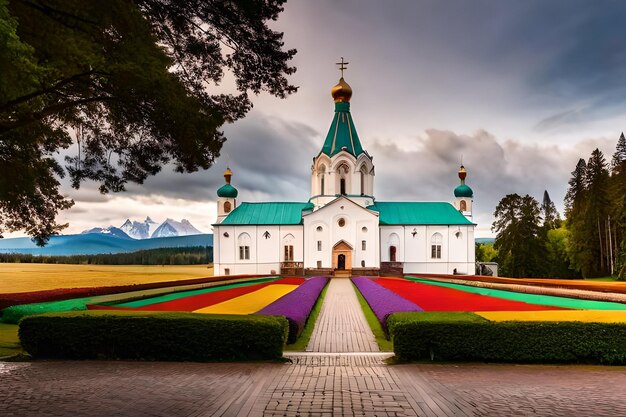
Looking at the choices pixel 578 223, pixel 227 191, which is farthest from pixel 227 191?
pixel 578 223

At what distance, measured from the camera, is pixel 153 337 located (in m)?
10.9

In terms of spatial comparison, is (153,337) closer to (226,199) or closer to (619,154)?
(226,199)

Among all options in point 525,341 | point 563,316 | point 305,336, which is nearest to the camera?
point 525,341

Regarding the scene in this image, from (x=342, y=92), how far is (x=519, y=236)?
95.1 feet

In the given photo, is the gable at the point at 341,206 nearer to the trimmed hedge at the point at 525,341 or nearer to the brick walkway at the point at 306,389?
the trimmed hedge at the point at 525,341

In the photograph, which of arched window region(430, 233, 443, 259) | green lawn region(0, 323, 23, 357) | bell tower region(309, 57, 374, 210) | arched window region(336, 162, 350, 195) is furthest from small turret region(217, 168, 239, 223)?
green lawn region(0, 323, 23, 357)

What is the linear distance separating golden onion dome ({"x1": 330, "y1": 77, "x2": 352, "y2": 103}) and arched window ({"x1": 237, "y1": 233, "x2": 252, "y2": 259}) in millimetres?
19795

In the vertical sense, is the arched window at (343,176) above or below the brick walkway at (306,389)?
above

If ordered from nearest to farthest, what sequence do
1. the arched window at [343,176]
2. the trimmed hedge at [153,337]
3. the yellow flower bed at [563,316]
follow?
the trimmed hedge at [153,337] → the yellow flower bed at [563,316] → the arched window at [343,176]

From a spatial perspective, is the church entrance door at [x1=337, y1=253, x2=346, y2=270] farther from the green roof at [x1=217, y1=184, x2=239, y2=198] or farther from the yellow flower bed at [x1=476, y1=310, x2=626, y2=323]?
the yellow flower bed at [x1=476, y1=310, x2=626, y2=323]

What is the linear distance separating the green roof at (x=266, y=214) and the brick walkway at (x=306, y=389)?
145 ft

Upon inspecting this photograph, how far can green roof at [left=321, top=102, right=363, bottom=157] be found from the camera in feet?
183

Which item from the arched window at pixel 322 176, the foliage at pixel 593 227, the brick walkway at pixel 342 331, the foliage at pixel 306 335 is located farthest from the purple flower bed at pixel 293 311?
the foliage at pixel 593 227

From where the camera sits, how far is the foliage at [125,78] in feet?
24.4
